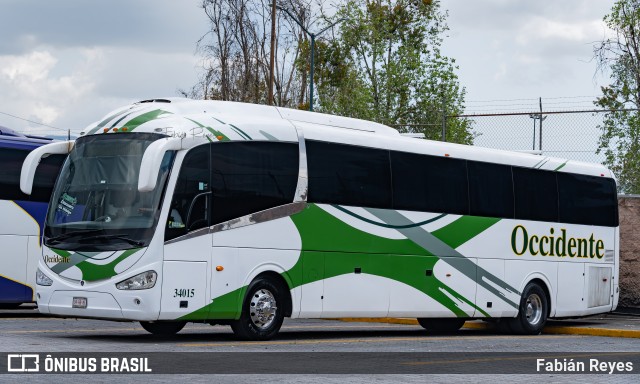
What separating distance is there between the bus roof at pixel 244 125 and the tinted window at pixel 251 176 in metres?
0.17

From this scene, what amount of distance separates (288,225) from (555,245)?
24.3ft

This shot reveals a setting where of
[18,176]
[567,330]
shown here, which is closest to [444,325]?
[567,330]

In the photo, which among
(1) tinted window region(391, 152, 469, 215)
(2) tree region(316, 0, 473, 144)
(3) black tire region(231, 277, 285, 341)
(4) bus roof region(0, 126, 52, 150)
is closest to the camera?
(3) black tire region(231, 277, 285, 341)

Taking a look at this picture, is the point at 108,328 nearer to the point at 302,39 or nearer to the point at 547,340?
the point at 547,340

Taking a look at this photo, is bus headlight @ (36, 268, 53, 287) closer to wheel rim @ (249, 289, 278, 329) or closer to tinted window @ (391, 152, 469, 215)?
wheel rim @ (249, 289, 278, 329)

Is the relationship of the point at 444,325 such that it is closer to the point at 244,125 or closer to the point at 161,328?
the point at 161,328

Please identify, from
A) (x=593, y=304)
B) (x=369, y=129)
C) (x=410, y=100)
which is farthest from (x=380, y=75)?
(x=369, y=129)

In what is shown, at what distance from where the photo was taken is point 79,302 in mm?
16562

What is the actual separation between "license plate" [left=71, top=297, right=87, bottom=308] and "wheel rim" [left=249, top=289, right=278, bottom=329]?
7.99 feet

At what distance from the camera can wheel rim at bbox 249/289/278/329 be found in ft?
57.7

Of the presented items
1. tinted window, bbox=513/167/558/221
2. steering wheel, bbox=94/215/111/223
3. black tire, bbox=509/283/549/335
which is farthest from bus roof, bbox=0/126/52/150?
black tire, bbox=509/283/549/335

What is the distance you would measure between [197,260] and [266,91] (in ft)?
129

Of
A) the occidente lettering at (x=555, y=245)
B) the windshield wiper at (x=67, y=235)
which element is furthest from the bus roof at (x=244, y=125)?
the occidente lettering at (x=555, y=245)

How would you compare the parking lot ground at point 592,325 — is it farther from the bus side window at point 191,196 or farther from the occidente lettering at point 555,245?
the bus side window at point 191,196
